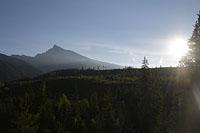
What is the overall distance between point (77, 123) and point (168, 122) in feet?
92.8

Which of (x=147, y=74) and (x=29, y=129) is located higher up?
(x=147, y=74)

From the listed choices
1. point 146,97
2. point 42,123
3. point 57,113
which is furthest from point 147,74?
point 57,113

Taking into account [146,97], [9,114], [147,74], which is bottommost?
[9,114]

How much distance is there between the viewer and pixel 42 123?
265 feet

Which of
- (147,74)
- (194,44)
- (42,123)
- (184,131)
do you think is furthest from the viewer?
(42,123)

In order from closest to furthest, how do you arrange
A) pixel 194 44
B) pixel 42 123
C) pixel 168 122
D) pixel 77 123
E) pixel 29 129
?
pixel 194 44 < pixel 168 122 < pixel 29 129 < pixel 77 123 < pixel 42 123

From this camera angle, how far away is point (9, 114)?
347 ft

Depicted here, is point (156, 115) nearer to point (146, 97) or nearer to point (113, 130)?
point (146, 97)

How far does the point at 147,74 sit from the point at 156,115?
7.92m

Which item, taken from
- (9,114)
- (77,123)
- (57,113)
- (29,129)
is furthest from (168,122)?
(9,114)

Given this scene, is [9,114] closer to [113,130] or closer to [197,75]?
[113,130]

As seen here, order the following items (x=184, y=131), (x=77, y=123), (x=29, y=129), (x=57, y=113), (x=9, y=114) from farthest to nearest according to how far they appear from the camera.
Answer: (x=9, y=114) < (x=57, y=113) < (x=77, y=123) < (x=29, y=129) < (x=184, y=131)

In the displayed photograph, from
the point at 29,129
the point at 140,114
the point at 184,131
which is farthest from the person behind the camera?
the point at 140,114

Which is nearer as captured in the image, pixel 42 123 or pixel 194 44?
pixel 194 44
